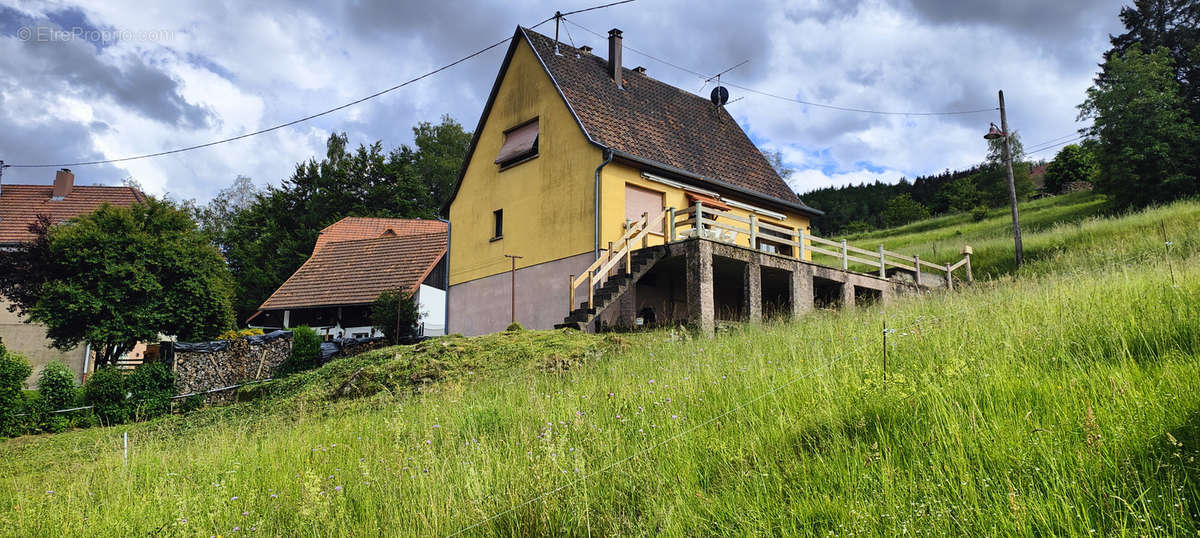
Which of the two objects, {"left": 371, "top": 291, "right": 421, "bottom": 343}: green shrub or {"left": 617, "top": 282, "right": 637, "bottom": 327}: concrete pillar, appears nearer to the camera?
{"left": 617, "top": 282, "right": 637, "bottom": 327}: concrete pillar

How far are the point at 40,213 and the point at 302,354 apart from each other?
2063 centimetres

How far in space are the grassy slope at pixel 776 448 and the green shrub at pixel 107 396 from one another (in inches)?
394

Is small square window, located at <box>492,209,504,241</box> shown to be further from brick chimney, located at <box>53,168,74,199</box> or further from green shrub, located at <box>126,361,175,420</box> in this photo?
brick chimney, located at <box>53,168,74,199</box>

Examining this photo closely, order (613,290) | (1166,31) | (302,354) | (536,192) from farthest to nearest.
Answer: (1166,31) < (302,354) < (536,192) < (613,290)

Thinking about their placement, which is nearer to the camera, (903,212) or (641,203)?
(641,203)

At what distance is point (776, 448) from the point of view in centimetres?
470

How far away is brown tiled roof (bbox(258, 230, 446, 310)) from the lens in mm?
32156

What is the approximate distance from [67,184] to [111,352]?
22361 mm

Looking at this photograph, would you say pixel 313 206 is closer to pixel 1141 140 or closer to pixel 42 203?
pixel 42 203

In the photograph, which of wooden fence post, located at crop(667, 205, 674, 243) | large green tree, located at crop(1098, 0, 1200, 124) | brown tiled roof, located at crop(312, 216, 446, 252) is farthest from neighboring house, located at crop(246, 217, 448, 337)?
large green tree, located at crop(1098, 0, 1200, 124)

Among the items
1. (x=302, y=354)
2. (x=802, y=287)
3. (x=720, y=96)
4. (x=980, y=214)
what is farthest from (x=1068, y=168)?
(x=302, y=354)

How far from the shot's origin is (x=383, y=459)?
602 centimetres

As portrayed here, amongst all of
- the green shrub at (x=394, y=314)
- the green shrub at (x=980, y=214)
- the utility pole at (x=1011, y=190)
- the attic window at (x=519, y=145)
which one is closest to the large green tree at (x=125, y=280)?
the green shrub at (x=394, y=314)

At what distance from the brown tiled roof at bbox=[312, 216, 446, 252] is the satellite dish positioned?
20.2 m
